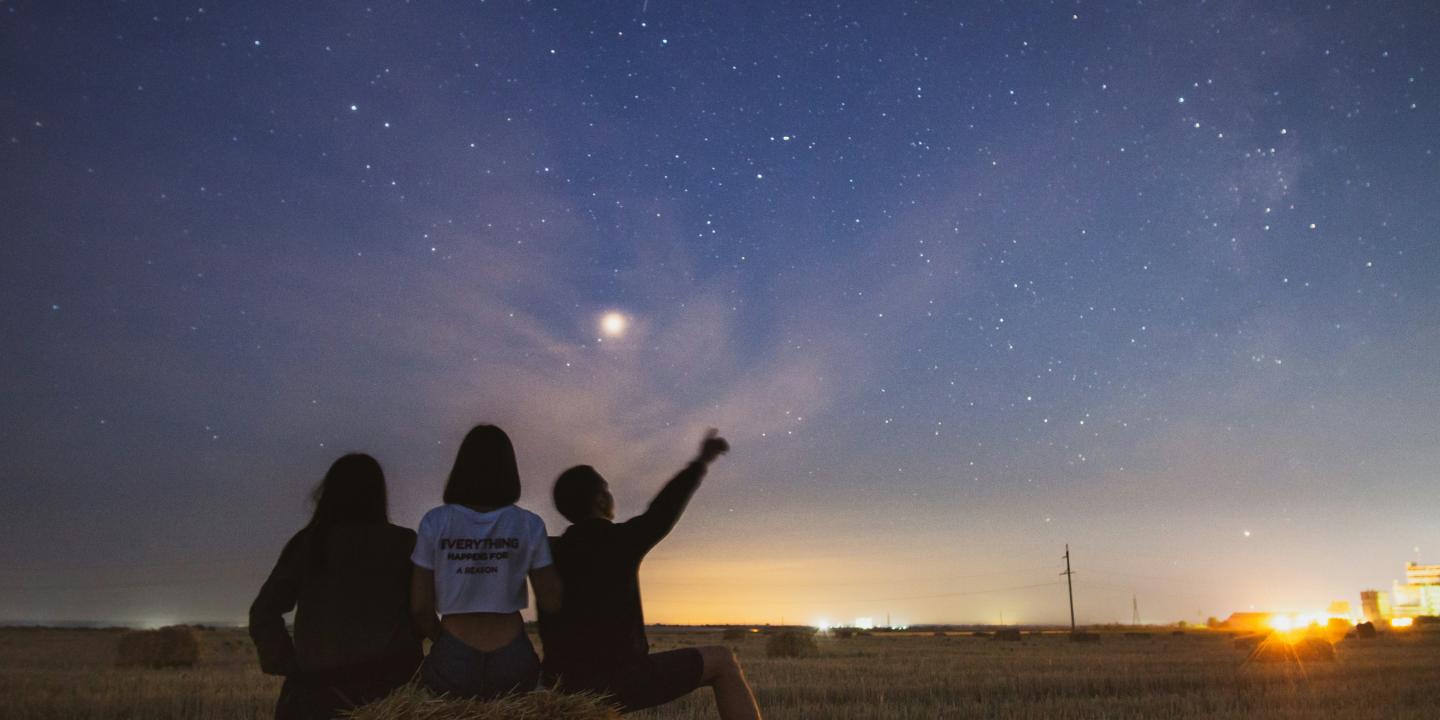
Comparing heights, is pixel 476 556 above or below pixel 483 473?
below

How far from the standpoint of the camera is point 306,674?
4.35 metres

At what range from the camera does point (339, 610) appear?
14.4 feet

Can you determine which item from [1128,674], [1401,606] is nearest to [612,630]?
[1128,674]

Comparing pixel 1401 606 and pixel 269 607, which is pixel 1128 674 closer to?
pixel 269 607

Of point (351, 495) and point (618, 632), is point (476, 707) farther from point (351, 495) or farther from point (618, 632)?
point (351, 495)

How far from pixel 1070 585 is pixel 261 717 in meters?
82.4

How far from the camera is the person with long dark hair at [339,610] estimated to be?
432 cm

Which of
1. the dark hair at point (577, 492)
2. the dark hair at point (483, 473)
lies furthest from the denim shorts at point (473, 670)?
the dark hair at point (577, 492)

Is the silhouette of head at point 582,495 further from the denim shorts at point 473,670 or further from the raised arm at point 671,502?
the denim shorts at point 473,670

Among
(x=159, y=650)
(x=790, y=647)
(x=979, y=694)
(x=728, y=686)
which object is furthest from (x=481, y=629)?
(x=790, y=647)

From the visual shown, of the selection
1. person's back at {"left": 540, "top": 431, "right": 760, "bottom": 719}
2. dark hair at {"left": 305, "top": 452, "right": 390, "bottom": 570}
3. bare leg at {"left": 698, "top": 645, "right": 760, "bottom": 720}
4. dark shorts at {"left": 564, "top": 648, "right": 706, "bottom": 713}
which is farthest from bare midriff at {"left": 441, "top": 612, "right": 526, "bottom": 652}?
bare leg at {"left": 698, "top": 645, "right": 760, "bottom": 720}

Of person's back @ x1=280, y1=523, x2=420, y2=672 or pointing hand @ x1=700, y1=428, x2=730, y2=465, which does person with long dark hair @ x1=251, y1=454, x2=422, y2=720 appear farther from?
pointing hand @ x1=700, y1=428, x2=730, y2=465

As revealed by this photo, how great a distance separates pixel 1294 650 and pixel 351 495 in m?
23.1

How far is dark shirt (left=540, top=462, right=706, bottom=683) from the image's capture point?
4.61 meters
